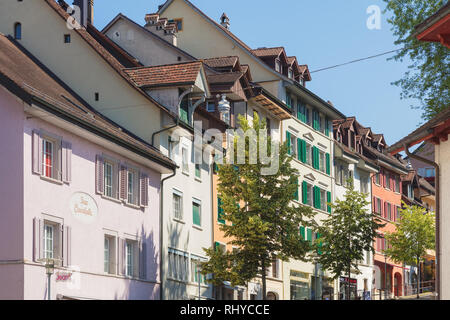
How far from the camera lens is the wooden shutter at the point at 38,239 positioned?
26234mm

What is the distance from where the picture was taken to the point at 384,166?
240 ft

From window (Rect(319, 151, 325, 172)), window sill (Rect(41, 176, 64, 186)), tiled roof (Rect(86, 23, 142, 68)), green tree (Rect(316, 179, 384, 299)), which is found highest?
tiled roof (Rect(86, 23, 142, 68))

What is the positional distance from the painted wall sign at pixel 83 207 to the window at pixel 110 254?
1.61 meters

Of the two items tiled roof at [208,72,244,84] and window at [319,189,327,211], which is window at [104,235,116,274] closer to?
tiled roof at [208,72,244,84]

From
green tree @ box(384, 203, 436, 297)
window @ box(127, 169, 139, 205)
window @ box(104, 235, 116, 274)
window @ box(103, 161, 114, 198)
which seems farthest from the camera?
green tree @ box(384, 203, 436, 297)

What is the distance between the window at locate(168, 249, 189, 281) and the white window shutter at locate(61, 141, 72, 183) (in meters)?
8.80

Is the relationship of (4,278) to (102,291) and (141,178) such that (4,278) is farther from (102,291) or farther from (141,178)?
(141,178)

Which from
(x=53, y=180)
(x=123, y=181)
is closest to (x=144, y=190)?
(x=123, y=181)

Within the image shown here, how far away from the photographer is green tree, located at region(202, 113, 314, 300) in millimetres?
36750

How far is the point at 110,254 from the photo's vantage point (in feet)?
105

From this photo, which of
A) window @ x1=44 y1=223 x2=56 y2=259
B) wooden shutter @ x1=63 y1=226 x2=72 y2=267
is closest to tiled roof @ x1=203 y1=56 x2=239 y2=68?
wooden shutter @ x1=63 y1=226 x2=72 y2=267

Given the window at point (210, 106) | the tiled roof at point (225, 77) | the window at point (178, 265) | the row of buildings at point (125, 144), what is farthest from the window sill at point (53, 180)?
the window at point (210, 106)
